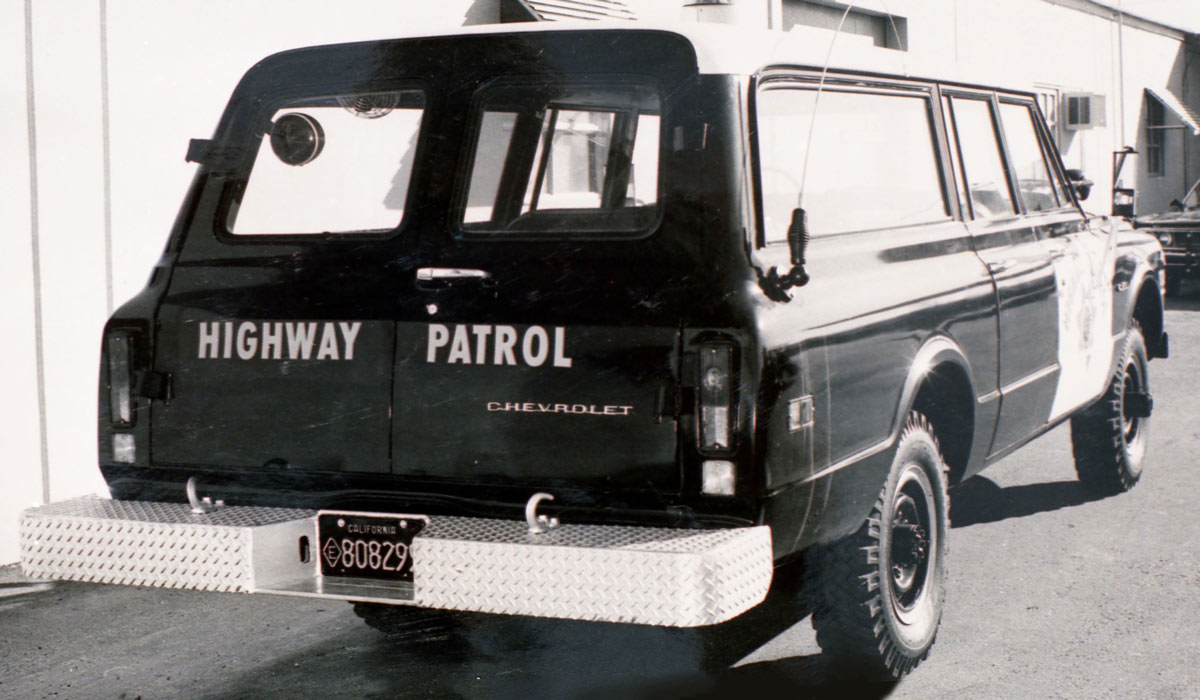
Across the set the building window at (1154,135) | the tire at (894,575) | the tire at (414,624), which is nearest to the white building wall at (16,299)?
the tire at (414,624)

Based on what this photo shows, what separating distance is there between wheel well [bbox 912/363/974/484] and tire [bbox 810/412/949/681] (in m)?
0.13

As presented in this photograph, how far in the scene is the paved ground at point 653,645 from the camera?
4.11 meters

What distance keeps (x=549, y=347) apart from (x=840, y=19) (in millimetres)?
10224

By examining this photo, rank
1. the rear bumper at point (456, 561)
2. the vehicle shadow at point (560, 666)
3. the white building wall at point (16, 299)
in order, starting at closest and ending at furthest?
the rear bumper at point (456, 561) → the vehicle shadow at point (560, 666) → the white building wall at point (16, 299)

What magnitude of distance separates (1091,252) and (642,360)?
3267mm

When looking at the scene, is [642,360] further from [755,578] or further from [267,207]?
A: [267,207]

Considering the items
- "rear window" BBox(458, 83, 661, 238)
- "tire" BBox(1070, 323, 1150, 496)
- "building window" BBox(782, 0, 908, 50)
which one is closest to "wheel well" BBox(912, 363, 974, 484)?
"rear window" BBox(458, 83, 661, 238)

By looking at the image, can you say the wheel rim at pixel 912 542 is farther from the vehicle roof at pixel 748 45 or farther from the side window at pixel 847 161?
the vehicle roof at pixel 748 45

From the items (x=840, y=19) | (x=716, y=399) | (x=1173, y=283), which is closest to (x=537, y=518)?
(x=716, y=399)

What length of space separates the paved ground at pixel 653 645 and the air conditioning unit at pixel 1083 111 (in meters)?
14.9

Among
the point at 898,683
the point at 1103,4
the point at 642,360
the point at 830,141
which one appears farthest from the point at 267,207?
the point at 1103,4

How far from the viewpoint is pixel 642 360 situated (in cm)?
336

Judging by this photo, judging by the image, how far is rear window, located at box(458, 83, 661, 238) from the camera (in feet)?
11.9

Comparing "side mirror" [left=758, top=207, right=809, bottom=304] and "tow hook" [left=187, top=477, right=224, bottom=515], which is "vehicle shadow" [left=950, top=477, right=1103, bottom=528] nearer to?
"side mirror" [left=758, top=207, right=809, bottom=304]
